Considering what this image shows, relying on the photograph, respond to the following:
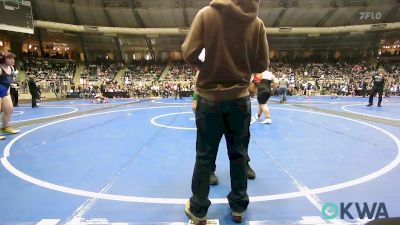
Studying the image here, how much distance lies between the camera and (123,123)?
8906mm

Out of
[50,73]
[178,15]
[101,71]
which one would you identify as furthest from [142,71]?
[50,73]

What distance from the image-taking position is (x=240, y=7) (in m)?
2.54

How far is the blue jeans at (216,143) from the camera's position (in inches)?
105

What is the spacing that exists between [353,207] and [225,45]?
2.02 metres

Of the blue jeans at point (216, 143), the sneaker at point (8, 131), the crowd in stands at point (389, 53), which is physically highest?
the crowd in stands at point (389, 53)

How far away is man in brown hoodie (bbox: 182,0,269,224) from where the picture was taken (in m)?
2.57

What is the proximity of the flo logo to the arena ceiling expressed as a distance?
32329 millimetres

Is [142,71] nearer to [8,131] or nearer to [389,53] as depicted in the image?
[8,131]

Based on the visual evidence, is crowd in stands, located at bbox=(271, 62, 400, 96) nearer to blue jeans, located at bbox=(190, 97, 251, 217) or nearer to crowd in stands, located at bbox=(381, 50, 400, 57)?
crowd in stands, located at bbox=(381, 50, 400, 57)

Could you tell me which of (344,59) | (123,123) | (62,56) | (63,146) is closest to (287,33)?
(344,59)

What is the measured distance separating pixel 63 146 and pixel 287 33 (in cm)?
3486

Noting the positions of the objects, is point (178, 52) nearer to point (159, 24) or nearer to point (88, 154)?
point (159, 24)

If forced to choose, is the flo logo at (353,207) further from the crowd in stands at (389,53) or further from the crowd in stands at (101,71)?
the crowd in stands at (389,53)

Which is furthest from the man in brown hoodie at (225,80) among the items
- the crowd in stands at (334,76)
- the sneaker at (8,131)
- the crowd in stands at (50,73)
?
the crowd in stands at (50,73)
